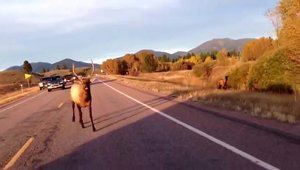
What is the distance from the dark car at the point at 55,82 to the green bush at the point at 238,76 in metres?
20.6

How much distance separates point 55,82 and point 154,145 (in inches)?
1560

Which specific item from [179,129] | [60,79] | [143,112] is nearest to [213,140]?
[179,129]

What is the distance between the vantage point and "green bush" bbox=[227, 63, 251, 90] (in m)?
33.0

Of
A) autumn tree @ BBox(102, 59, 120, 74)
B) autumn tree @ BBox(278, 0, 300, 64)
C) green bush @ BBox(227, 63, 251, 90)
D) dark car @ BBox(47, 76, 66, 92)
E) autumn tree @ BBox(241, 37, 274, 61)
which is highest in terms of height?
autumn tree @ BBox(278, 0, 300, 64)

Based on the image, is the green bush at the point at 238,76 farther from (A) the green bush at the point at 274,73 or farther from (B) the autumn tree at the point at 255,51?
(A) the green bush at the point at 274,73

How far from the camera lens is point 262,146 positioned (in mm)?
9023

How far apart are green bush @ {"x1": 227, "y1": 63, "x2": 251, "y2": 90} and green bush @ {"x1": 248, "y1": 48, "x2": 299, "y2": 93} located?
331 cm

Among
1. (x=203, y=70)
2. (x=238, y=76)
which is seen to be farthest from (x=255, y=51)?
(x=238, y=76)

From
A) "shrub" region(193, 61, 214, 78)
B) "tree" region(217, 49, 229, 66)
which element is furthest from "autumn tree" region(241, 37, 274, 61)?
"shrub" region(193, 61, 214, 78)

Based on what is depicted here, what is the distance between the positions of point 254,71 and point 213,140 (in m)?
19.9

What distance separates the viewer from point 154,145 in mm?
10008

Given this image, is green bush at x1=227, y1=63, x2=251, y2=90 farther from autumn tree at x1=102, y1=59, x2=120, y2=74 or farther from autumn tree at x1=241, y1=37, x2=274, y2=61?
autumn tree at x1=102, y1=59, x2=120, y2=74

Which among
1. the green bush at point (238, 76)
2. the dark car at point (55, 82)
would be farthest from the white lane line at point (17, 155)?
the dark car at point (55, 82)

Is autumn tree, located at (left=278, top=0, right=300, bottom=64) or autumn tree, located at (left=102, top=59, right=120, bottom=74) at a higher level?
autumn tree, located at (left=278, top=0, right=300, bottom=64)
